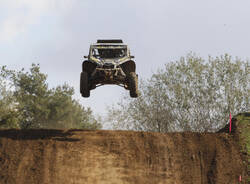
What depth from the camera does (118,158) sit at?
13.5 m

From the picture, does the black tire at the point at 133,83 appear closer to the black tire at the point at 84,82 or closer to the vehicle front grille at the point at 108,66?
the vehicle front grille at the point at 108,66

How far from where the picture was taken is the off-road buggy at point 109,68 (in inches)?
480

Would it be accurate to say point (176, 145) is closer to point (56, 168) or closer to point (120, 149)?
point (120, 149)

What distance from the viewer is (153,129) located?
31.9 meters

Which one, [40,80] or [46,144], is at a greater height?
[40,80]

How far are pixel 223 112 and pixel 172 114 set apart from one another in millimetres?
4806

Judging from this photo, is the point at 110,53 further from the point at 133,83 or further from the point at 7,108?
the point at 7,108

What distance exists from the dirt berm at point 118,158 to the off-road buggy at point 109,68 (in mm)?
2621

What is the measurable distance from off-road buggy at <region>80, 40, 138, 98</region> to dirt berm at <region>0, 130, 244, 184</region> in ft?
Result: 8.60

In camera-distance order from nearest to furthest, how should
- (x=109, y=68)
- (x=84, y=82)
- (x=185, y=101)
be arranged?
1. (x=109, y=68)
2. (x=84, y=82)
3. (x=185, y=101)

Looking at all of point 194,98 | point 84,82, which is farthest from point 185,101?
point 84,82

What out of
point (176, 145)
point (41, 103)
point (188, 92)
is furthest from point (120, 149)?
point (41, 103)

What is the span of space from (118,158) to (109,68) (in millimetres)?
3969

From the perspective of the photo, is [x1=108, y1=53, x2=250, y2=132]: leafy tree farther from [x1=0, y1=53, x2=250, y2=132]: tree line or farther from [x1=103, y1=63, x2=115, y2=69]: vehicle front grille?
[x1=103, y1=63, x2=115, y2=69]: vehicle front grille
